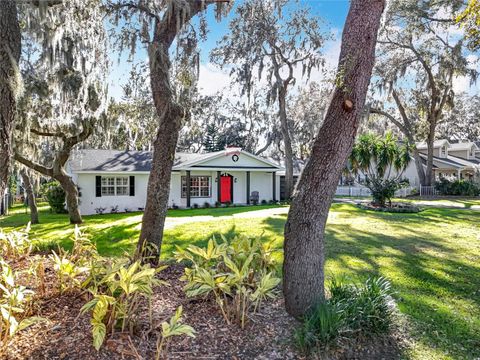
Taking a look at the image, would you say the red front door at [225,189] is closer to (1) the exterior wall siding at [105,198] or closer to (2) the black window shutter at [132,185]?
(1) the exterior wall siding at [105,198]

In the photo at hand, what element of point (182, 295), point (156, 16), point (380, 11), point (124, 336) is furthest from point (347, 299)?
point (156, 16)

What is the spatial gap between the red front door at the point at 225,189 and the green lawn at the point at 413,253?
7.95 metres

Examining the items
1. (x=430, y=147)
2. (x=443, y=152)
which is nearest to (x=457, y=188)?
(x=430, y=147)

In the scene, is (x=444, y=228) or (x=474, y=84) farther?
(x=474, y=84)

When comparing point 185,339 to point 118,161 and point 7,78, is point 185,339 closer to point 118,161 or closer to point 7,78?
point 7,78

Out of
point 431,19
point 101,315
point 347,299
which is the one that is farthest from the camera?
point 431,19

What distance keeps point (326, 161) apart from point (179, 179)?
16.4m

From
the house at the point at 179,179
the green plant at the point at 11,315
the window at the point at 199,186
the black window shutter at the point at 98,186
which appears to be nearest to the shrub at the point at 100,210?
the house at the point at 179,179

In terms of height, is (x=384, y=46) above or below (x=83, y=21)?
above

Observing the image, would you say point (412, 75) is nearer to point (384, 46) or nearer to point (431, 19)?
point (384, 46)

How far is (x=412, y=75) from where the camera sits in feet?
77.2

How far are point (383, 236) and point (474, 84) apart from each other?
17.9m

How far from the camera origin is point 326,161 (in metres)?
3.69

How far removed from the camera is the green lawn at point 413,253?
402 centimetres
